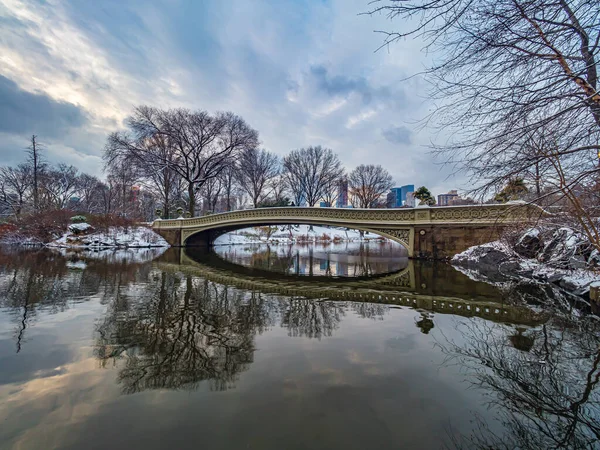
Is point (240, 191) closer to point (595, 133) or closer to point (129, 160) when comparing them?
point (129, 160)

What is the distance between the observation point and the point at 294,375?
2779 mm

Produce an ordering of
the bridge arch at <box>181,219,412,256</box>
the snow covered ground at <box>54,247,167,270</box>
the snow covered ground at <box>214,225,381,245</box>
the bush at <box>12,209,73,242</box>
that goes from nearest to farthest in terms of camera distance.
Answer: the snow covered ground at <box>54,247,167,270</box>, the bridge arch at <box>181,219,412,256</box>, the bush at <box>12,209,73,242</box>, the snow covered ground at <box>214,225,381,245</box>

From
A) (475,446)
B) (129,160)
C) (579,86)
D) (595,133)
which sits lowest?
(475,446)

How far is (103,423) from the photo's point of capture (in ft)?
6.58

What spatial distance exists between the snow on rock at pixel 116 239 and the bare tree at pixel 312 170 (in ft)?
67.9

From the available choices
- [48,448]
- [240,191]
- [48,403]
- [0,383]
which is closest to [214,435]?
[48,448]

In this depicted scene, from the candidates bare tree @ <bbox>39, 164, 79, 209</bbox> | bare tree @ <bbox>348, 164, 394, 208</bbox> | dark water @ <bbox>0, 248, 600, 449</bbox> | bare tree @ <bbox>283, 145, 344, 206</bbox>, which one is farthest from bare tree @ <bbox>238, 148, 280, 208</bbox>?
dark water @ <bbox>0, 248, 600, 449</bbox>

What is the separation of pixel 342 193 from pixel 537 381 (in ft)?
147

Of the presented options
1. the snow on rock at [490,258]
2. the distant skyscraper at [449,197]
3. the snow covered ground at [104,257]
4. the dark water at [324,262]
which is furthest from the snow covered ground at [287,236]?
the snow on rock at [490,258]

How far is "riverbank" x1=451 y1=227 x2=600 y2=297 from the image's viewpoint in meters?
6.71

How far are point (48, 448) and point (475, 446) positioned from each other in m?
2.69

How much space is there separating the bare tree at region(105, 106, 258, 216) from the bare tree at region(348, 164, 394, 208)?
21.9 m

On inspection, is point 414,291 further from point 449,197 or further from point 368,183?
point 368,183

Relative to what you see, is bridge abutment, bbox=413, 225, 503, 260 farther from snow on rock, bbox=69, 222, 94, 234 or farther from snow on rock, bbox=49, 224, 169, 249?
snow on rock, bbox=69, 222, 94, 234
